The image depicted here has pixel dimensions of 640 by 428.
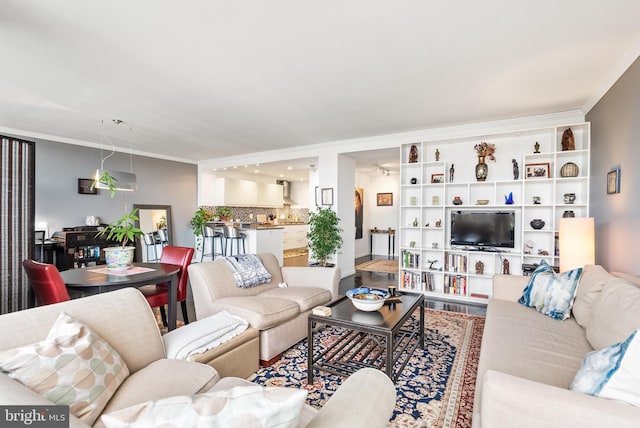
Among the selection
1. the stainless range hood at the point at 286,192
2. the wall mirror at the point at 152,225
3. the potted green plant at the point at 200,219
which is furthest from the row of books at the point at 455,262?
the stainless range hood at the point at 286,192

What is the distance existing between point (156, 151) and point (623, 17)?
7239mm

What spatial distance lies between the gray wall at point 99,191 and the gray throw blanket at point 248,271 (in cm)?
441

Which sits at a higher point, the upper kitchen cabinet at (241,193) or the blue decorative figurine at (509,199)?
the upper kitchen cabinet at (241,193)

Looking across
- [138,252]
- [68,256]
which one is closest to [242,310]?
[68,256]

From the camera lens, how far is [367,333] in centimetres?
237

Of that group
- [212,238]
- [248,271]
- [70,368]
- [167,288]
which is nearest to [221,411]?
[70,368]

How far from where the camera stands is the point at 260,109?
4.01 meters

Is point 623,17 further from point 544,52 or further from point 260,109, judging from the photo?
point 260,109

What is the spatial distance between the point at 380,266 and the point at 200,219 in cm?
431

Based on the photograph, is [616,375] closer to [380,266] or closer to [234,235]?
[234,235]

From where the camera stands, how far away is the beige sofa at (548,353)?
103cm

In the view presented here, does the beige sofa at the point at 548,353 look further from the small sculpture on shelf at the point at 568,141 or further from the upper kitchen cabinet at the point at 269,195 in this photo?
the upper kitchen cabinet at the point at 269,195

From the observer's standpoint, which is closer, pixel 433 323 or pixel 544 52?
pixel 544 52

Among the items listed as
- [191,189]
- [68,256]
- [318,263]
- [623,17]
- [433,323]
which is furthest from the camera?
[191,189]
